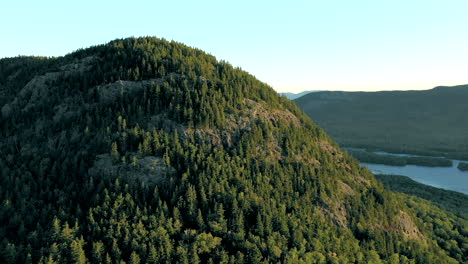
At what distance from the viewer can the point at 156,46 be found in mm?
111562

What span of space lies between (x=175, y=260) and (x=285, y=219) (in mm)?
28492

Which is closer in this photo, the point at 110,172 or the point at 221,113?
the point at 110,172

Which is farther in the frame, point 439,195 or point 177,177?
point 439,195

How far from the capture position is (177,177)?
73500mm

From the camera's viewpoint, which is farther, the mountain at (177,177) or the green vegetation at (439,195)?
the green vegetation at (439,195)

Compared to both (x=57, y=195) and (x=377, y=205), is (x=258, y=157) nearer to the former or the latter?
(x=377, y=205)

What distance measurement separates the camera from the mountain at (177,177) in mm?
61156

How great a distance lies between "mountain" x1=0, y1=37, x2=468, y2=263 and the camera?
61.2 meters

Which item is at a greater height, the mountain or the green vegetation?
the mountain

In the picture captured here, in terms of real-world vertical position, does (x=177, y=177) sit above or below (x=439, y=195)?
above

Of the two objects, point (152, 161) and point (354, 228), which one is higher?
point (152, 161)

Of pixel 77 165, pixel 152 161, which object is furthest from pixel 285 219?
pixel 77 165

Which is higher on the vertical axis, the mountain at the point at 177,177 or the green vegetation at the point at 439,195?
the mountain at the point at 177,177

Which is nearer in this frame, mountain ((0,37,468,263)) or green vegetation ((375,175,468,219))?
mountain ((0,37,468,263))
